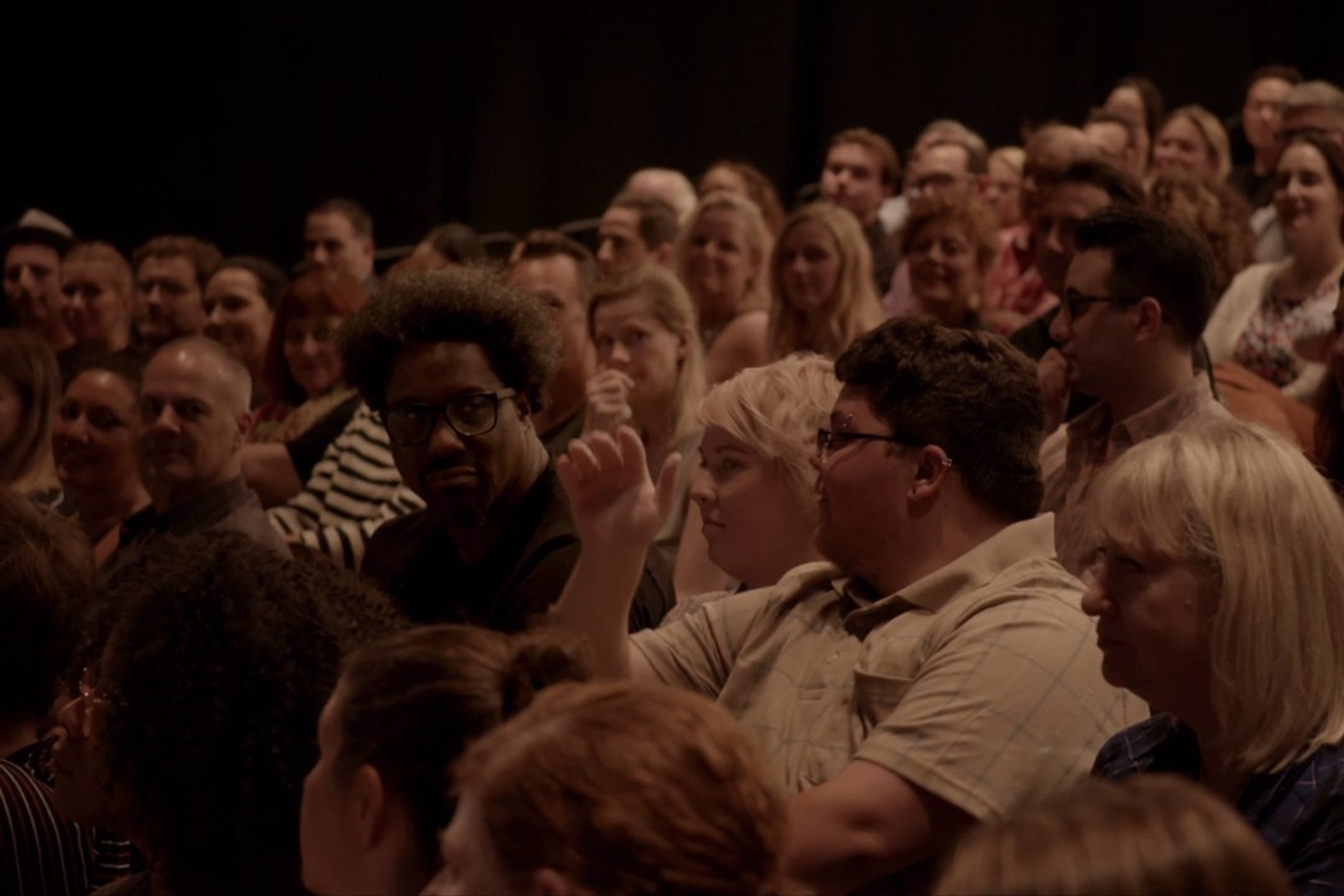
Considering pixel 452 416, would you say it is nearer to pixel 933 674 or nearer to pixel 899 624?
pixel 899 624

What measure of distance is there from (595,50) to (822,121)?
1.26m

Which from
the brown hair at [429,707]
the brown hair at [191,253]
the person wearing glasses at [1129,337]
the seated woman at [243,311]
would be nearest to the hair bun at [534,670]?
the brown hair at [429,707]

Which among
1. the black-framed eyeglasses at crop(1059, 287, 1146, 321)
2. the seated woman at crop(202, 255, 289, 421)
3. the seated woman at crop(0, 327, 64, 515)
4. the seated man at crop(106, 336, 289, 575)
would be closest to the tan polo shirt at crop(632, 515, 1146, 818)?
A: the black-framed eyeglasses at crop(1059, 287, 1146, 321)

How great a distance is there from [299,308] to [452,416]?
2.54m

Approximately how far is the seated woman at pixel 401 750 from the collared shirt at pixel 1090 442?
5.77ft

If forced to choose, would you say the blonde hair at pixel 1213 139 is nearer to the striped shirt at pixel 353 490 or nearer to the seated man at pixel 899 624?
the striped shirt at pixel 353 490

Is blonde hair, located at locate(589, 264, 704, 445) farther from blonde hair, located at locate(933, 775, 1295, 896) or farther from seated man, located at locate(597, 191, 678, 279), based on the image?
blonde hair, located at locate(933, 775, 1295, 896)

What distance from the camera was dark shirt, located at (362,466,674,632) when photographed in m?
2.99

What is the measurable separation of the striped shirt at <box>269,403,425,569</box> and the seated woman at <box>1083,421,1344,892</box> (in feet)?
7.99

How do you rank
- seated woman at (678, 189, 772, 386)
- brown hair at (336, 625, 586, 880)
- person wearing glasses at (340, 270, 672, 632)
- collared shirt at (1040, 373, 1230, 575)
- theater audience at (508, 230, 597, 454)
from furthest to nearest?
seated woman at (678, 189, 772, 386) < theater audience at (508, 230, 597, 454) < collared shirt at (1040, 373, 1230, 575) < person wearing glasses at (340, 270, 672, 632) < brown hair at (336, 625, 586, 880)

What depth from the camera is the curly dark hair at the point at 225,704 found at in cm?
201

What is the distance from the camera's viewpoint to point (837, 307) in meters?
5.50

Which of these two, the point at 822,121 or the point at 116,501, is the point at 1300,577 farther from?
the point at 822,121

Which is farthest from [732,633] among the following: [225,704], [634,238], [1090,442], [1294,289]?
[634,238]
